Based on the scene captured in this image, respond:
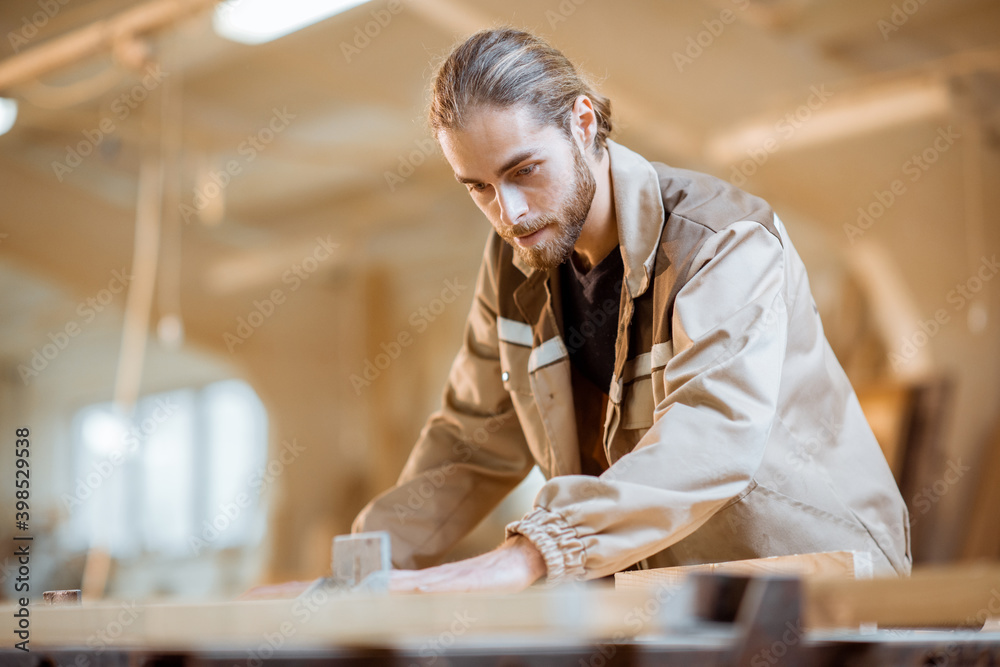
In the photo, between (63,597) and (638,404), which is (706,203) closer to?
(638,404)

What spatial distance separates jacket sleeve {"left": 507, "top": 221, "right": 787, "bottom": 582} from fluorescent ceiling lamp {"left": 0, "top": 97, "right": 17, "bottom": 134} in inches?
174

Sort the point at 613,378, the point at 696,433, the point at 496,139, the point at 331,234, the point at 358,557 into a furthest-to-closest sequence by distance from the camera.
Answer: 1. the point at 331,234
2. the point at 613,378
3. the point at 496,139
4. the point at 696,433
5. the point at 358,557

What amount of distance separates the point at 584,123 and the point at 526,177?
0.18 meters

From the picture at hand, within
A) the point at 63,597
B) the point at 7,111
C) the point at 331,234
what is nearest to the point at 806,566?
the point at 63,597

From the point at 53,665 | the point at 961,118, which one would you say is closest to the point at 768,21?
the point at 961,118

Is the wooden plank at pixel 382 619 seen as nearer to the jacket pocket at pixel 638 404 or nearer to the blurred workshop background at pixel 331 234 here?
the jacket pocket at pixel 638 404

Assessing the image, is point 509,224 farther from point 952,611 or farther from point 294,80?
point 294,80

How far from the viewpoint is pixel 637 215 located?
4.95 feet

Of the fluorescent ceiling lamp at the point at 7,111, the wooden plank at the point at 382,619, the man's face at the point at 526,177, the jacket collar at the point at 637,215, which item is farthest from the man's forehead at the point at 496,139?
the fluorescent ceiling lamp at the point at 7,111

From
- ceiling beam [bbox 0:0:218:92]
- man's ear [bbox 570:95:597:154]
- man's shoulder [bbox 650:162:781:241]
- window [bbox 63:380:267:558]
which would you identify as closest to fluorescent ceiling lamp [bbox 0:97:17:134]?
ceiling beam [bbox 0:0:218:92]

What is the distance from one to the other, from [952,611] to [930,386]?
14.4 ft

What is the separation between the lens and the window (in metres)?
6.95

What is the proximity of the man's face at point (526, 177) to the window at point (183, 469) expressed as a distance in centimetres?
582

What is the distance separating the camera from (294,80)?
530cm
